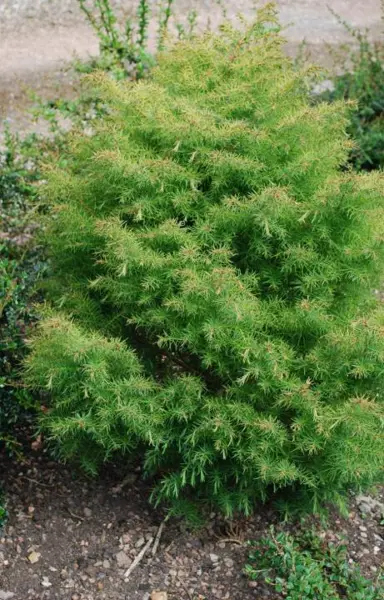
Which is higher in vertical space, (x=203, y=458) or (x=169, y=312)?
(x=169, y=312)

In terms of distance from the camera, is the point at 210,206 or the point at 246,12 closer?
the point at 210,206

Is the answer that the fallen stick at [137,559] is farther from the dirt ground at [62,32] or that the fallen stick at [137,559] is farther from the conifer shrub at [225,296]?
the dirt ground at [62,32]

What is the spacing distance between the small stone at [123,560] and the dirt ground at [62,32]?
13.3 ft

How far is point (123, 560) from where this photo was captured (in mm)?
2732

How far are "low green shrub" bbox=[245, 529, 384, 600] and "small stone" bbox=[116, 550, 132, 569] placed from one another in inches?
16.6

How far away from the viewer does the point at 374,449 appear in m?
2.39

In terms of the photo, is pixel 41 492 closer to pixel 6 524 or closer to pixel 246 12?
pixel 6 524

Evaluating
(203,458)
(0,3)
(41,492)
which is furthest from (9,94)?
(203,458)

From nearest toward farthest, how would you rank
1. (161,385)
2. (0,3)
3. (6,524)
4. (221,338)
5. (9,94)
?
(221,338), (161,385), (6,524), (9,94), (0,3)

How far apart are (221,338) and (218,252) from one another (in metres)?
0.27

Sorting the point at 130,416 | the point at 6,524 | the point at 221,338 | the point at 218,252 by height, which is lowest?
the point at 6,524

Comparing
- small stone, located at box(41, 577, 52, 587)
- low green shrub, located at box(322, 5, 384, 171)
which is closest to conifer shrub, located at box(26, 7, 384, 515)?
small stone, located at box(41, 577, 52, 587)

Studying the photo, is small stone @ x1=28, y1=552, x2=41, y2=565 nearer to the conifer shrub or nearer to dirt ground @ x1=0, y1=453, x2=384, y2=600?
dirt ground @ x1=0, y1=453, x2=384, y2=600

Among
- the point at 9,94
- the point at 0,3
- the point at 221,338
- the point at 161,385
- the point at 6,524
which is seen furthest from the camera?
the point at 0,3
